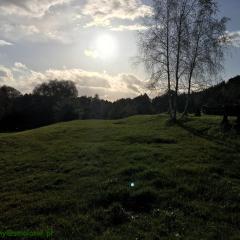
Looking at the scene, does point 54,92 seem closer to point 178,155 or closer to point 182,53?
point 182,53

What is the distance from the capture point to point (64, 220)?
1584 cm

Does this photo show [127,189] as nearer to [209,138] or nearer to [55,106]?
[209,138]

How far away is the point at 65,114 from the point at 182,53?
90.1 metres

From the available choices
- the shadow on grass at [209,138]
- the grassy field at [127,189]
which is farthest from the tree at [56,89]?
the grassy field at [127,189]

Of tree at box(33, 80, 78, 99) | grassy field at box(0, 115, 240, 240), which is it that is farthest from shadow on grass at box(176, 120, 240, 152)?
tree at box(33, 80, 78, 99)

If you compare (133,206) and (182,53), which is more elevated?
(182,53)

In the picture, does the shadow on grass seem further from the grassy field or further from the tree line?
the tree line

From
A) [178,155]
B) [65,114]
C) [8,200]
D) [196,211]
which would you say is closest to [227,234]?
[196,211]

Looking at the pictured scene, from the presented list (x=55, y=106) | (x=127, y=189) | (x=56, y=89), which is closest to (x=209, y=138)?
(x=127, y=189)

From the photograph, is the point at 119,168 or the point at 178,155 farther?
the point at 178,155

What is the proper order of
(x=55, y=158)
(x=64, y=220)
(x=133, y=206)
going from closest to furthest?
1. (x=64, y=220)
2. (x=133, y=206)
3. (x=55, y=158)

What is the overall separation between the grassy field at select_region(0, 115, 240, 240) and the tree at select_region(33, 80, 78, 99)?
140318 mm

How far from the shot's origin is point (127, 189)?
746 inches

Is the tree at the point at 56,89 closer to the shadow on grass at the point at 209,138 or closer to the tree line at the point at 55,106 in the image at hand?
the tree line at the point at 55,106
